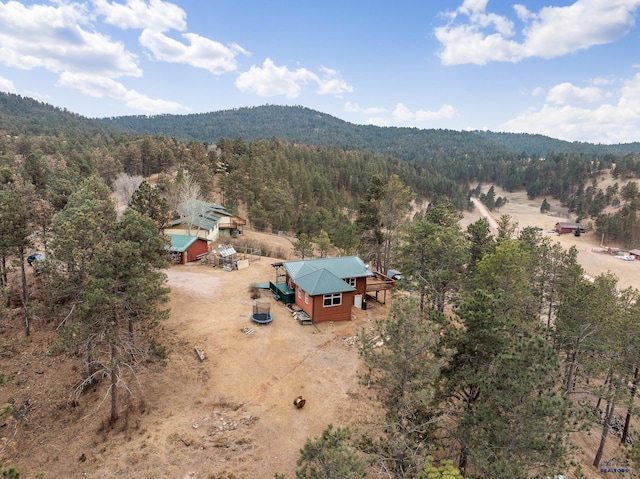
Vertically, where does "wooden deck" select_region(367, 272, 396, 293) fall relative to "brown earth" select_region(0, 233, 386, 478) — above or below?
above

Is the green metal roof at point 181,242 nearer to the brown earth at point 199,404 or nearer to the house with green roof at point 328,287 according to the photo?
the brown earth at point 199,404

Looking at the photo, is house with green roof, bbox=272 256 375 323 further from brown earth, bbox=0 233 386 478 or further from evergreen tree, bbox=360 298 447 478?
evergreen tree, bbox=360 298 447 478

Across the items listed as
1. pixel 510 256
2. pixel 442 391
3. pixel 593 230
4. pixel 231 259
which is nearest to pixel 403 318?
pixel 442 391

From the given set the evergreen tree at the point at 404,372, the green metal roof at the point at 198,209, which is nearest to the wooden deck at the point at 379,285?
the evergreen tree at the point at 404,372

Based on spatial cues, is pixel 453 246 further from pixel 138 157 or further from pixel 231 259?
pixel 138 157

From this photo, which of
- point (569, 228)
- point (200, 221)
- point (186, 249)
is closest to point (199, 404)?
point (186, 249)

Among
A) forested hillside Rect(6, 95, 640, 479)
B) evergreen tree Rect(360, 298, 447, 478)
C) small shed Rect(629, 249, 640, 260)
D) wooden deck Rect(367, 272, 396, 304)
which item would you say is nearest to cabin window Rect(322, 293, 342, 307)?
forested hillside Rect(6, 95, 640, 479)

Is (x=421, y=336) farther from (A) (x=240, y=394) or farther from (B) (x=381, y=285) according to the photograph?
(B) (x=381, y=285)
